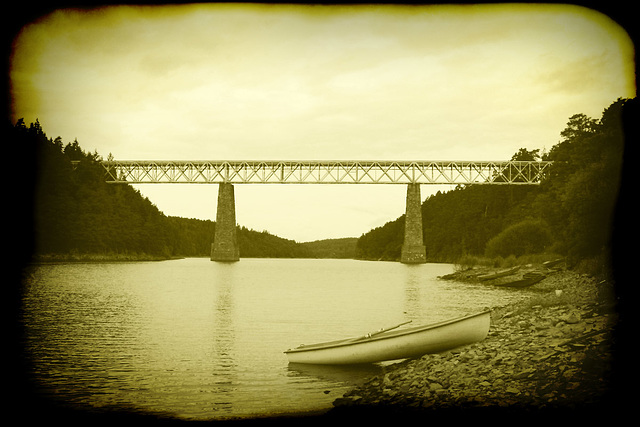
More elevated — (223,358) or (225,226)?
(225,226)

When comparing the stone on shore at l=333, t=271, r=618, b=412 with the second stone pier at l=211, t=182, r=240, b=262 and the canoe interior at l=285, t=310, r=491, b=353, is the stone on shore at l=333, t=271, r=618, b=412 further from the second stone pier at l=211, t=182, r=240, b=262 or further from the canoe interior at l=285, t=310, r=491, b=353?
the second stone pier at l=211, t=182, r=240, b=262

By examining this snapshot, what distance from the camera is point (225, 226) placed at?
89.8m

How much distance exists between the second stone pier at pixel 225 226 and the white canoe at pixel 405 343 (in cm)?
7389

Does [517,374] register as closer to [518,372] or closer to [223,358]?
[518,372]

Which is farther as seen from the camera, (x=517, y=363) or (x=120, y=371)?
(x=120, y=371)

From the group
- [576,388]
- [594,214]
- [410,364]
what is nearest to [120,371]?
[410,364]

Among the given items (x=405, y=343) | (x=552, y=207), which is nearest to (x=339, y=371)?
(x=405, y=343)

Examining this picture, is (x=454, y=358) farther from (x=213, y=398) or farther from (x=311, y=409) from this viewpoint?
(x=213, y=398)

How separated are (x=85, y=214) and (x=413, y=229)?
147ft

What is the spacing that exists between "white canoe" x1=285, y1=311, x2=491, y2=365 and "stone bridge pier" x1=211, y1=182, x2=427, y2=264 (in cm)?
7132

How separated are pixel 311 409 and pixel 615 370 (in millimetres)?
5797

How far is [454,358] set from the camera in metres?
13.0

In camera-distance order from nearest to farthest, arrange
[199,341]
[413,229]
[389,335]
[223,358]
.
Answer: [389,335] → [223,358] → [199,341] → [413,229]

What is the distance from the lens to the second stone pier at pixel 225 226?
88.4 m
